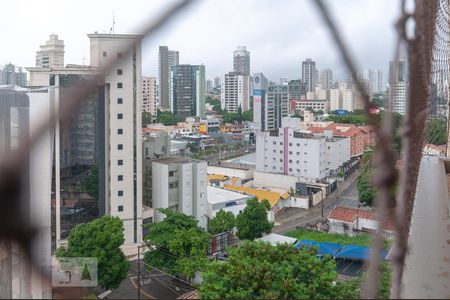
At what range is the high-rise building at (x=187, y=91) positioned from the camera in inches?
753

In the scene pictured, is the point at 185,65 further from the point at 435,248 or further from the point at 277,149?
the point at 435,248

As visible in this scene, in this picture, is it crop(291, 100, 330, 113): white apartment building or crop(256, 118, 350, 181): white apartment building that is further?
crop(291, 100, 330, 113): white apartment building

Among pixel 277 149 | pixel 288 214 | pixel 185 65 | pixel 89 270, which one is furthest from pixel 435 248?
pixel 185 65

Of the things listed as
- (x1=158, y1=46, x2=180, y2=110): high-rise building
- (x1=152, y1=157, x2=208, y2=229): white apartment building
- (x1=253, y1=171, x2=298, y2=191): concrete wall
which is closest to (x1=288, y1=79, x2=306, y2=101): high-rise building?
(x1=158, y1=46, x2=180, y2=110): high-rise building

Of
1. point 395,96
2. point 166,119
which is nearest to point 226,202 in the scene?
point 395,96

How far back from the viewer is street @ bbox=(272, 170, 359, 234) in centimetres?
691

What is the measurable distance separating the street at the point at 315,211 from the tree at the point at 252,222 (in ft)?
3.89

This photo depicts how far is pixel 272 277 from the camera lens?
8.06 ft

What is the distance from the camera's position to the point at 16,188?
0.85 ft

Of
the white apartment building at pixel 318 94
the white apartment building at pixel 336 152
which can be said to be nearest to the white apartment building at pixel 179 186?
the white apartment building at pixel 336 152

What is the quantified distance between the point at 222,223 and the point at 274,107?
9267mm

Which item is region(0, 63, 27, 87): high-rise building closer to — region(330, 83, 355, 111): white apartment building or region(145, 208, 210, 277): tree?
region(145, 208, 210, 277): tree

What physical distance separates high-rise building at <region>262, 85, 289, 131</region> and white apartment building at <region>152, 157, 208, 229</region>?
8.69 m

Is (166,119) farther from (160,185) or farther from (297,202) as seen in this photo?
(160,185)
